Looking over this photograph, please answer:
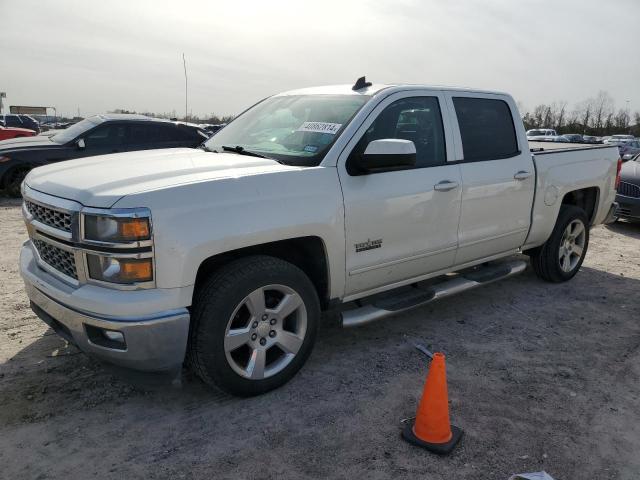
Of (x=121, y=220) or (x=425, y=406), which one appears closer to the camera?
(x=121, y=220)

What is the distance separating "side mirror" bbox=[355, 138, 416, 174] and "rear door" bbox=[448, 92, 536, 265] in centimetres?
94

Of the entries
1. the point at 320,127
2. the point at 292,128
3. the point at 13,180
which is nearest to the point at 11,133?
the point at 13,180

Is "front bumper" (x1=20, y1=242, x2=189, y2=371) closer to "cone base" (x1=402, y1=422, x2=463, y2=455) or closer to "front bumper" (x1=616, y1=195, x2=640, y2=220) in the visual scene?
"cone base" (x1=402, y1=422, x2=463, y2=455)

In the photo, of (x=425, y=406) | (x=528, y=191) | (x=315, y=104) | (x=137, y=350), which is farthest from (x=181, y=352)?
(x=528, y=191)

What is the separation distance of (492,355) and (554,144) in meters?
3.57

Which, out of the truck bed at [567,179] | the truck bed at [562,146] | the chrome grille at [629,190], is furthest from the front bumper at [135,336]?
the chrome grille at [629,190]

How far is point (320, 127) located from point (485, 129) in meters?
1.67

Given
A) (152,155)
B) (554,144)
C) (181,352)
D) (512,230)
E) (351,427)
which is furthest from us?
(554,144)

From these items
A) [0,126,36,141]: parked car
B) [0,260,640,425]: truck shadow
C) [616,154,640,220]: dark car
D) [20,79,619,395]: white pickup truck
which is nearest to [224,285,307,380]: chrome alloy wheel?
[20,79,619,395]: white pickup truck

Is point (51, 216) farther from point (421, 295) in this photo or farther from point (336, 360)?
point (421, 295)

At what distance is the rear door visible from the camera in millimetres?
4266

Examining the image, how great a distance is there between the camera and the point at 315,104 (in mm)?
4039

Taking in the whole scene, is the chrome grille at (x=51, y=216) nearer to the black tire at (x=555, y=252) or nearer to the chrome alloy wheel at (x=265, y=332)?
the chrome alloy wheel at (x=265, y=332)

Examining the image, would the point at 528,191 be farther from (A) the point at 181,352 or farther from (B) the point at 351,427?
(A) the point at 181,352
